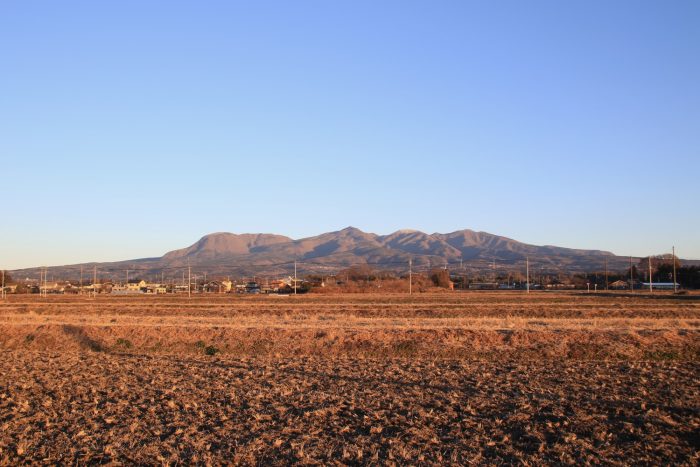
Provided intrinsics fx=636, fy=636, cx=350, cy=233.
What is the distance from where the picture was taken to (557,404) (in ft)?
44.1

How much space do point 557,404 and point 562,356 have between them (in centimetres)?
943

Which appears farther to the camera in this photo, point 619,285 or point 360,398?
point 619,285

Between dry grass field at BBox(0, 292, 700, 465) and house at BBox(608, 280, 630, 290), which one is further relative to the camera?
house at BBox(608, 280, 630, 290)

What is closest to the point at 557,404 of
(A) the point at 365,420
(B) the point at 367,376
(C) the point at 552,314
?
(A) the point at 365,420

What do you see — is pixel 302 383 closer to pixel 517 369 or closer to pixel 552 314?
pixel 517 369

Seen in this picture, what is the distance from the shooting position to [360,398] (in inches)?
567

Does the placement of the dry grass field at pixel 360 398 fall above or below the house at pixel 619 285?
above

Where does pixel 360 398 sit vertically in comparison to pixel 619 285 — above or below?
above

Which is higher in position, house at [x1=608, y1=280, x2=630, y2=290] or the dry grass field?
the dry grass field

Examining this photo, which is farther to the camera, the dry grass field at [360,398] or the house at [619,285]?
the house at [619,285]

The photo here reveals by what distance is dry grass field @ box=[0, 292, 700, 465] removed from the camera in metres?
10.3

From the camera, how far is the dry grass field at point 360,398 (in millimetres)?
10273

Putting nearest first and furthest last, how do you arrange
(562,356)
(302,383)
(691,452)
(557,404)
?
1. (691,452)
2. (557,404)
3. (302,383)
4. (562,356)

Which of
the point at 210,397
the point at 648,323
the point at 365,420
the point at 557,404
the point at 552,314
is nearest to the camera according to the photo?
the point at 365,420
